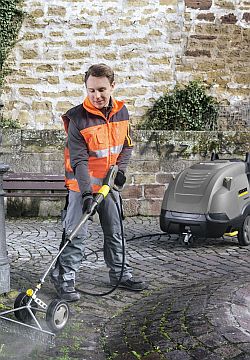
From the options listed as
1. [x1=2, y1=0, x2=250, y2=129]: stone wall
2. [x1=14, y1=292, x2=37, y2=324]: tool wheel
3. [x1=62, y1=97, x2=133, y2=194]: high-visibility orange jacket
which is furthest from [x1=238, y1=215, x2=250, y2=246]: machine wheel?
[x1=2, y1=0, x2=250, y2=129]: stone wall

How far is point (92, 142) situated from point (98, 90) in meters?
0.34

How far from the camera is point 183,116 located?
1027 cm

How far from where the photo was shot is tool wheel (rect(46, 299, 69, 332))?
356 cm

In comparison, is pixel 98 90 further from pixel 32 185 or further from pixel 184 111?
pixel 184 111

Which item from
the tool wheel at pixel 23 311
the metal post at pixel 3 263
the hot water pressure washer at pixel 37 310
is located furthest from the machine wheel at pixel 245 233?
the tool wheel at pixel 23 311

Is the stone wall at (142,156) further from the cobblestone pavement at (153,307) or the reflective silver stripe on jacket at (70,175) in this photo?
the reflective silver stripe on jacket at (70,175)

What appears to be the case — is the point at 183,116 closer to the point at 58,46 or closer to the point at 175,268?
the point at 58,46

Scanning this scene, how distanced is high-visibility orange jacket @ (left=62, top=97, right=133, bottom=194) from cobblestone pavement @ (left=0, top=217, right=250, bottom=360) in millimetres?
854

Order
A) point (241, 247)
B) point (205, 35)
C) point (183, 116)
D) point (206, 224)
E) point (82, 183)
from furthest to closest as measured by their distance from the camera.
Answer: point (205, 35) < point (183, 116) < point (241, 247) < point (206, 224) < point (82, 183)

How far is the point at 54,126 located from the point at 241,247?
518cm

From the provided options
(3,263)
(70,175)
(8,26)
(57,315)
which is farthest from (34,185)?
(57,315)

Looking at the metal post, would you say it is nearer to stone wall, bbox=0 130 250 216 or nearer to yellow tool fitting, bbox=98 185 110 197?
yellow tool fitting, bbox=98 185 110 197

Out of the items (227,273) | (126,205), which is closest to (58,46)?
(126,205)

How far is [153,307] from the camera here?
13.9 ft
